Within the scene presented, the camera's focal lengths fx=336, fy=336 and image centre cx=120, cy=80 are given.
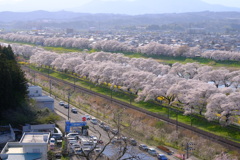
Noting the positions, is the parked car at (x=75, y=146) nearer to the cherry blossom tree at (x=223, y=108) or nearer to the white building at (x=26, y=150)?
the white building at (x=26, y=150)

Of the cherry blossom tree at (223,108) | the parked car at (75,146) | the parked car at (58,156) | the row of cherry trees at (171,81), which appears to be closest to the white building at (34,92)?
the row of cherry trees at (171,81)

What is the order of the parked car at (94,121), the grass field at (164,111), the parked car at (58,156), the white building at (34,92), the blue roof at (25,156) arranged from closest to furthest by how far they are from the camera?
1. the blue roof at (25,156)
2. the parked car at (58,156)
3. the grass field at (164,111)
4. the parked car at (94,121)
5. the white building at (34,92)

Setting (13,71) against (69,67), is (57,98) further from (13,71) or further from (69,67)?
(69,67)

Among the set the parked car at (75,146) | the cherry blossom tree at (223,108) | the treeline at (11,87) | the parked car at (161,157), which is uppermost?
the treeline at (11,87)

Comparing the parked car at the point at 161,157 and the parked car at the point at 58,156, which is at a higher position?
the parked car at the point at 58,156

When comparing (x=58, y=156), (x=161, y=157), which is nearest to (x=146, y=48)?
(x=161, y=157)

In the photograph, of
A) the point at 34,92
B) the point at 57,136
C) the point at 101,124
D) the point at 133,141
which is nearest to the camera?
the point at 133,141

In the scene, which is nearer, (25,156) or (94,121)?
(25,156)

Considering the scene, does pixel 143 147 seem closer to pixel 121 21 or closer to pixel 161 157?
pixel 161 157

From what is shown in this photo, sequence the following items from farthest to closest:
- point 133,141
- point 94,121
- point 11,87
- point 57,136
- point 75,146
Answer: point 94,121 → point 11,87 → point 57,136 → point 133,141 → point 75,146
